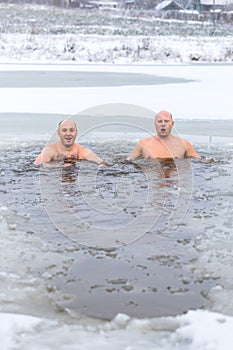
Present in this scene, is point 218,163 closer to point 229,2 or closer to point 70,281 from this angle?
point 70,281

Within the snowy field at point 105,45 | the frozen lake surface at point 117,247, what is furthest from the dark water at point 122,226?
the snowy field at point 105,45

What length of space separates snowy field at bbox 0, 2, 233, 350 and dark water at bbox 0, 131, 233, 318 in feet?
0.62

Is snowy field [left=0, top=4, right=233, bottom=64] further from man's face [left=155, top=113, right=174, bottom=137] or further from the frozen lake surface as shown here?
man's face [left=155, top=113, right=174, bottom=137]

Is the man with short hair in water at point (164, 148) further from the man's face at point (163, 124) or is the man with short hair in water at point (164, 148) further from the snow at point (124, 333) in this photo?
the snow at point (124, 333)

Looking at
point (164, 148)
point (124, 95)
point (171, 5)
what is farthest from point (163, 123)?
point (171, 5)

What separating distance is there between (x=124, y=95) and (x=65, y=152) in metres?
5.32

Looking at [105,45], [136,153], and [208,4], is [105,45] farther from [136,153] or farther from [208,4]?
[208,4]

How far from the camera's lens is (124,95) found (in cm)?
1184

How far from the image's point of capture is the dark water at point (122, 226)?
3.10 metres

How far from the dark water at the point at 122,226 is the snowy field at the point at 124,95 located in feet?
0.62

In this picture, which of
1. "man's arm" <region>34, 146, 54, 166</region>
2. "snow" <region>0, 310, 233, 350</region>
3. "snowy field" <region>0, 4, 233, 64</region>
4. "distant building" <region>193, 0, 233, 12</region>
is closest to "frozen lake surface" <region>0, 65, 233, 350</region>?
"snow" <region>0, 310, 233, 350</region>

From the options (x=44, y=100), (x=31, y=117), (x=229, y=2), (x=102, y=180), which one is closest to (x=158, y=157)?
(x=102, y=180)

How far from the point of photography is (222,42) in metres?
24.9

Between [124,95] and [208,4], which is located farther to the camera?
[208,4]
